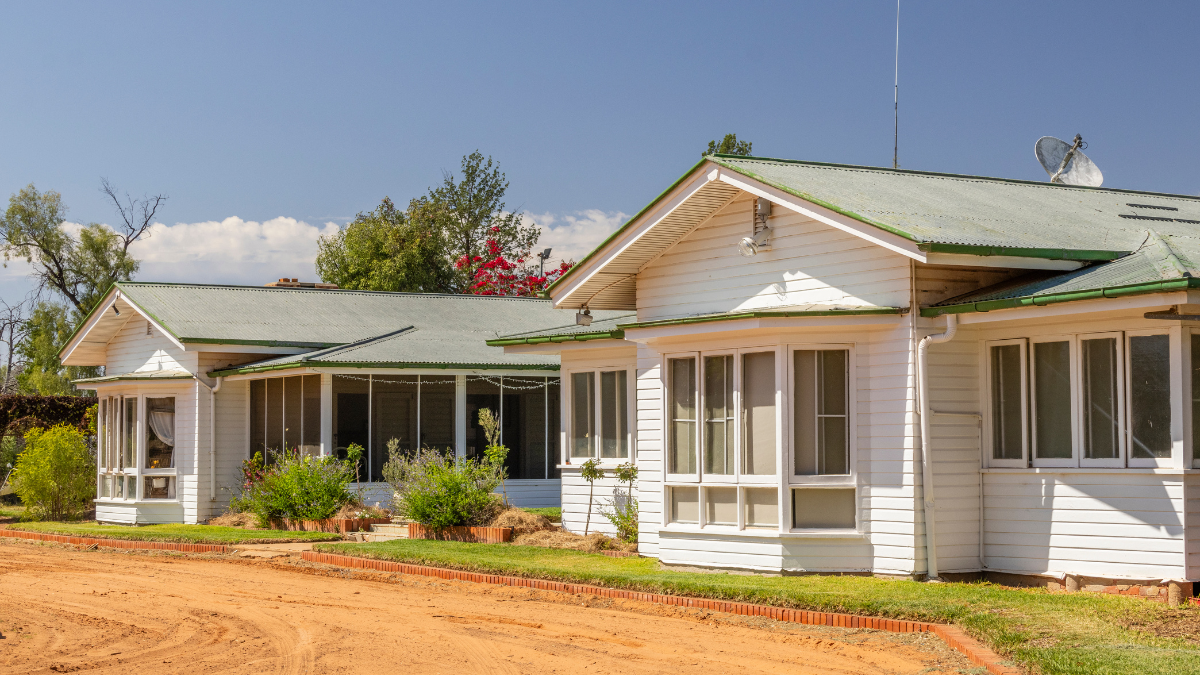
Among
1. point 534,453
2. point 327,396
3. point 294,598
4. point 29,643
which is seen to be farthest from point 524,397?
point 29,643

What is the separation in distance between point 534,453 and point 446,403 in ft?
5.96

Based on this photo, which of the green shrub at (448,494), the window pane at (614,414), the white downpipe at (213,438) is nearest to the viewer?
the window pane at (614,414)

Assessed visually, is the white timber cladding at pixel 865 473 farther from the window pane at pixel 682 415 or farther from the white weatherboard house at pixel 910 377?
the window pane at pixel 682 415

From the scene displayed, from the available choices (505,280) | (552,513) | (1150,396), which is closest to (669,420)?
(1150,396)

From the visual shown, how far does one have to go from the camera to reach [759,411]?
13.2m

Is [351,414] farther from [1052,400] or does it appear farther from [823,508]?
→ [1052,400]

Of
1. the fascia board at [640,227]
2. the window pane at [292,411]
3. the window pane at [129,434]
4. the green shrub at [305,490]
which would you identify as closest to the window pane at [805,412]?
the fascia board at [640,227]

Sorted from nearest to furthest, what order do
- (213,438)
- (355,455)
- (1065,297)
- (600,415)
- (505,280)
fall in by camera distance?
(1065,297)
(600,415)
(355,455)
(213,438)
(505,280)

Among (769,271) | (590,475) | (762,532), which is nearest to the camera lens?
(762,532)

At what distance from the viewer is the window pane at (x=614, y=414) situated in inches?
675

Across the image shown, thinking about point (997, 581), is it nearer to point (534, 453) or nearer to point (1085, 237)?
point (1085, 237)

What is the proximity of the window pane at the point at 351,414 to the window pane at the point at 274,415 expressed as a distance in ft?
4.84

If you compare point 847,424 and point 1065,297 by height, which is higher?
point 1065,297

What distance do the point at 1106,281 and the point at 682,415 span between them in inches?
189
